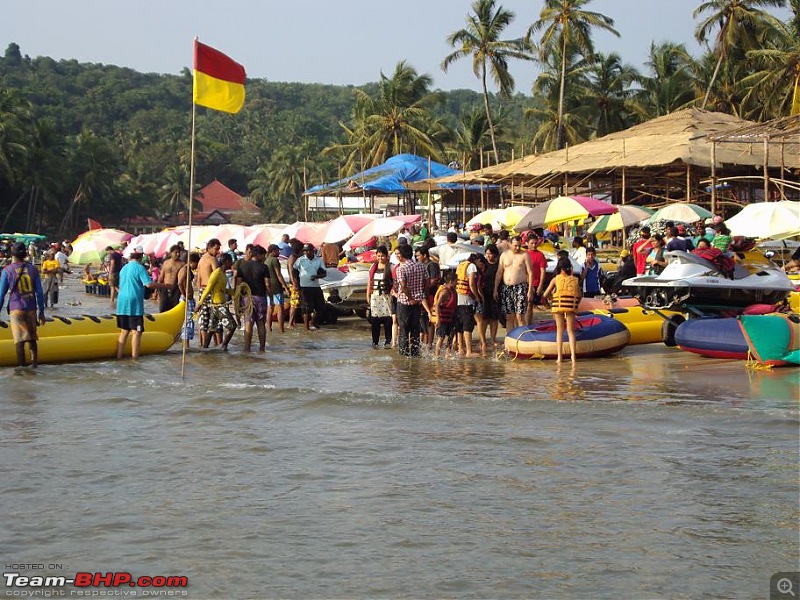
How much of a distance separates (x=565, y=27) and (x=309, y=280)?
35055mm

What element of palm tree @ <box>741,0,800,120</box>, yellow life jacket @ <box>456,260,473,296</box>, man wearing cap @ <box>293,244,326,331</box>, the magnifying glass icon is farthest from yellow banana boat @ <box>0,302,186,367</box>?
palm tree @ <box>741,0,800,120</box>

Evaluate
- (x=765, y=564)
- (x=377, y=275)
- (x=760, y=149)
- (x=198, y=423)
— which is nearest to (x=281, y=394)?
(x=198, y=423)

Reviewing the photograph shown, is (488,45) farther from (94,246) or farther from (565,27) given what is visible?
(94,246)

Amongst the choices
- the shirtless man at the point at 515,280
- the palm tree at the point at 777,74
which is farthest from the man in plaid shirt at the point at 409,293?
the palm tree at the point at 777,74

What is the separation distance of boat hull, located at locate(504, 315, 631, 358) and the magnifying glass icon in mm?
8154

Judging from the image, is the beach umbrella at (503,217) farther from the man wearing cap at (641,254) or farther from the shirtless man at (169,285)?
the shirtless man at (169,285)

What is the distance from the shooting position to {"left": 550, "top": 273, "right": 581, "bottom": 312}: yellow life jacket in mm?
13203

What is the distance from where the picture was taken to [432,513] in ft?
23.7

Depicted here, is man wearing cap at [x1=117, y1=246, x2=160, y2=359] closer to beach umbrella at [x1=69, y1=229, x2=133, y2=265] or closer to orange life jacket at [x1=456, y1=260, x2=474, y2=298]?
orange life jacket at [x1=456, y1=260, x2=474, y2=298]

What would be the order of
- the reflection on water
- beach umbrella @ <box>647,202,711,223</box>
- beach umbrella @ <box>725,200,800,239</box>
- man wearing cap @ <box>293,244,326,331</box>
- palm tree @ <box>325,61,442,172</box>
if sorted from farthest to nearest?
palm tree @ <box>325,61,442,172</box>
beach umbrella @ <box>647,202,711,223</box>
beach umbrella @ <box>725,200,800,239</box>
man wearing cap @ <box>293,244,326,331</box>
the reflection on water

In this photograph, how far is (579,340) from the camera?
14.0m

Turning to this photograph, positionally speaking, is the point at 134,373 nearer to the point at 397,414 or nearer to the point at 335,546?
the point at 397,414

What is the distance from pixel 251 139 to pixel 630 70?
8318 cm

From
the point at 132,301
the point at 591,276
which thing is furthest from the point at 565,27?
the point at 132,301
